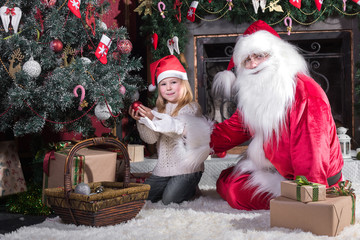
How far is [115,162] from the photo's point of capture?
2531 millimetres

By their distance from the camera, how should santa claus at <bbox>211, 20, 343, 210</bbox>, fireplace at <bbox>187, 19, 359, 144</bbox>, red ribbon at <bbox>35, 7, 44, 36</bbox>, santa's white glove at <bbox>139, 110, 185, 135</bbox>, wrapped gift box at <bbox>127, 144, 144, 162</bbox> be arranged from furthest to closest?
fireplace at <bbox>187, 19, 359, 144</bbox>
wrapped gift box at <bbox>127, 144, 144, 162</bbox>
red ribbon at <bbox>35, 7, 44, 36</bbox>
santa's white glove at <bbox>139, 110, 185, 135</bbox>
santa claus at <bbox>211, 20, 343, 210</bbox>

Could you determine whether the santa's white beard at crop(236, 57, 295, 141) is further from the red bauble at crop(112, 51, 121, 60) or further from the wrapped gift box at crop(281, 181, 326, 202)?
the red bauble at crop(112, 51, 121, 60)

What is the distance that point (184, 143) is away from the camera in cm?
247

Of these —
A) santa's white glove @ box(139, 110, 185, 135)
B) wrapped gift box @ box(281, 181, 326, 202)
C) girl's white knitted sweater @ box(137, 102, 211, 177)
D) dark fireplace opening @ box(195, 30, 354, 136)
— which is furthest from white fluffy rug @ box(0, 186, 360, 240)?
dark fireplace opening @ box(195, 30, 354, 136)

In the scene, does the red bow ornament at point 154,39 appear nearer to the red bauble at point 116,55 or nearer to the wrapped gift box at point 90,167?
the red bauble at point 116,55

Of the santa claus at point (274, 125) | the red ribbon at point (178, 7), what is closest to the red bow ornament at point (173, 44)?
the red ribbon at point (178, 7)

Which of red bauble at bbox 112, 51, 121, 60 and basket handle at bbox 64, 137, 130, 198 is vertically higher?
red bauble at bbox 112, 51, 121, 60

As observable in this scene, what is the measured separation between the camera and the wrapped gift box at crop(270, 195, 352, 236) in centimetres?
170

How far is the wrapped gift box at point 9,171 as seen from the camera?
2.69 m

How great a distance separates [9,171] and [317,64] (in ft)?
8.90

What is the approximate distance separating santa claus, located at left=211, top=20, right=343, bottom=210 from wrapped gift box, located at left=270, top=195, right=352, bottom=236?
201mm

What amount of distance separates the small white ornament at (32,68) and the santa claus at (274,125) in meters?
1.11

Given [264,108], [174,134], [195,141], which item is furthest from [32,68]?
[264,108]

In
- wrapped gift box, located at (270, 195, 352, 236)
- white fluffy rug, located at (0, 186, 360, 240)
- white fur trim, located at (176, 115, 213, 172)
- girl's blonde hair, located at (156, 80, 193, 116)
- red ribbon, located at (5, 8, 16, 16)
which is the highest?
red ribbon, located at (5, 8, 16, 16)
